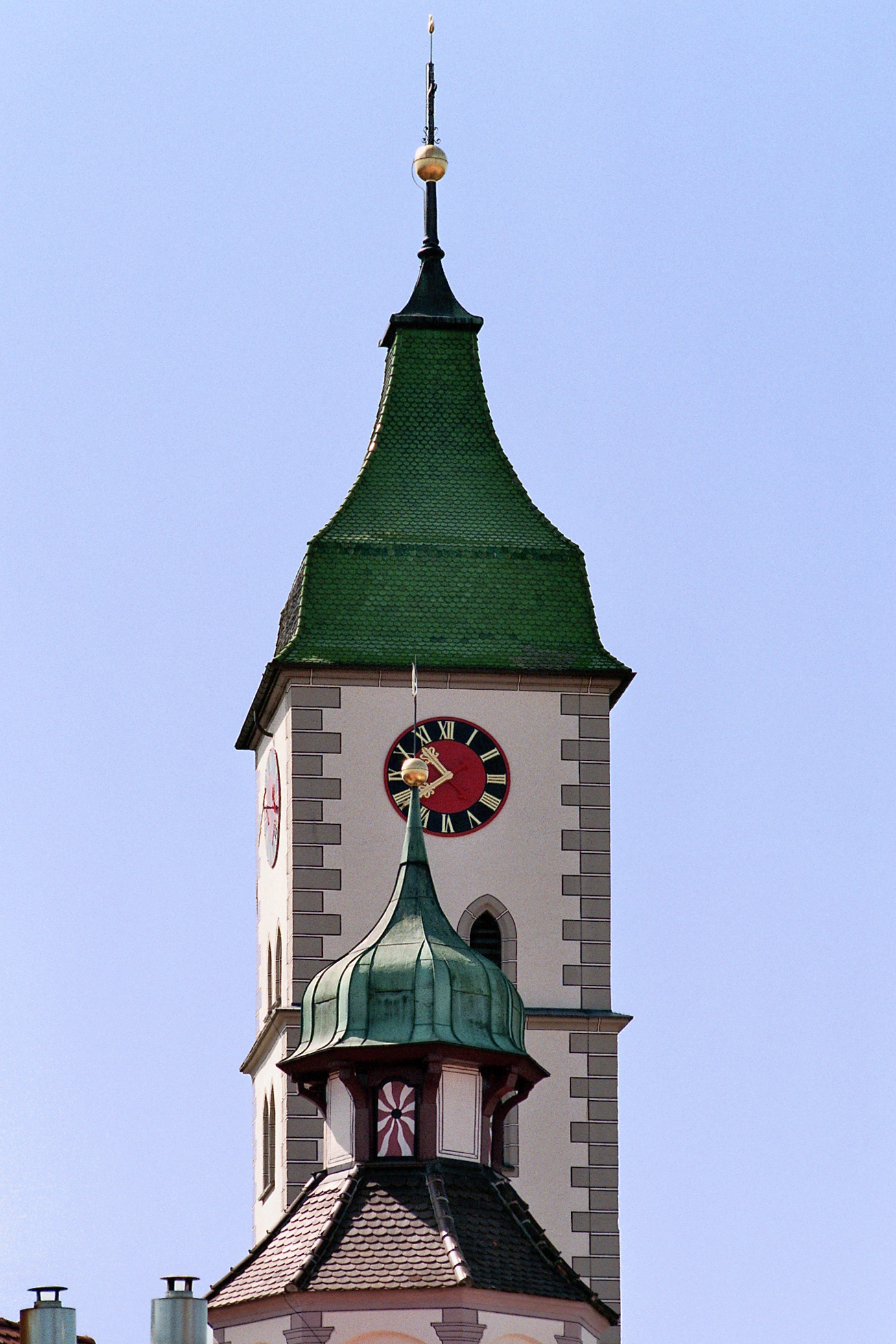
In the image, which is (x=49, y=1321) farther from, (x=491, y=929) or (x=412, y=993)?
(x=491, y=929)

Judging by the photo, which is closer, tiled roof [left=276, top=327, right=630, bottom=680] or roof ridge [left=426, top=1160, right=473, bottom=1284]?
roof ridge [left=426, top=1160, right=473, bottom=1284]

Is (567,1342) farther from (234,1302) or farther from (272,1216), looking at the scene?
(272,1216)

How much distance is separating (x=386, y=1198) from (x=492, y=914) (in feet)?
36.2

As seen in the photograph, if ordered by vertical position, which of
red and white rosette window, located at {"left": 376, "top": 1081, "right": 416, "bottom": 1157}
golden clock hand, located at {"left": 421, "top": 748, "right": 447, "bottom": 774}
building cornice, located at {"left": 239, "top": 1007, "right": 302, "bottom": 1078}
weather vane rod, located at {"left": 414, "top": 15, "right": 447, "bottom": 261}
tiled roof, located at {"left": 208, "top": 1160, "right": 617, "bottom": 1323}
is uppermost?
weather vane rod, located at {"left": 414, "top": 15, "right": 447, "bottom": 261}

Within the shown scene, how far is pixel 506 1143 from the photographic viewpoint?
50969 mm

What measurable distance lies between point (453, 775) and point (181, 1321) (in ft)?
38.6

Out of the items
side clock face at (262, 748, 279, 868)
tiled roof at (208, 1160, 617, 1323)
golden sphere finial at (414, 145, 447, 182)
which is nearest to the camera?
tiled roof at (208, 1160, 617, 1323)

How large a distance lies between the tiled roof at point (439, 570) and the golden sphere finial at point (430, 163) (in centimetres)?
299

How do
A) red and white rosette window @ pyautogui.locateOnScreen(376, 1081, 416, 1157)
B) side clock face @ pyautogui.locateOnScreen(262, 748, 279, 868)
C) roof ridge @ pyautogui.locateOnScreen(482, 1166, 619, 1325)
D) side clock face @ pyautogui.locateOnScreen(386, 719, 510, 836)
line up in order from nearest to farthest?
roof ridge @ pyautogui.locateOnScreen(482, 1166, 619, 1325)
red and white rosette window @ pyautogui.locateOnScreen(376, 1081, 416, 1157)
side clock face @ pyautogui.locateOnScreen(386, 719, 510, 836)
side clock face @ pyautogui.locateOnScreen(262, 748, 279, 868)

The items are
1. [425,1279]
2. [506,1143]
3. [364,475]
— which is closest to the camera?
[425,1279]

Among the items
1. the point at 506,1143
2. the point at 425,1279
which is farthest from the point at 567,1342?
the point at 506,1143

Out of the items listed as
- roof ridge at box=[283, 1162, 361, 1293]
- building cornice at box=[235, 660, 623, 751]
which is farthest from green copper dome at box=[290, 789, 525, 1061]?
building cornice at box=[235, 660, 623, 751]

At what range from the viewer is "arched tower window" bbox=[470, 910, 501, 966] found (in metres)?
52.1

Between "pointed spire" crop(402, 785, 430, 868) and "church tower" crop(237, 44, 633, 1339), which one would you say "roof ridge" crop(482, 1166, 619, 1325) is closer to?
"pointed spire" crop(402, 785, 430, 868)
